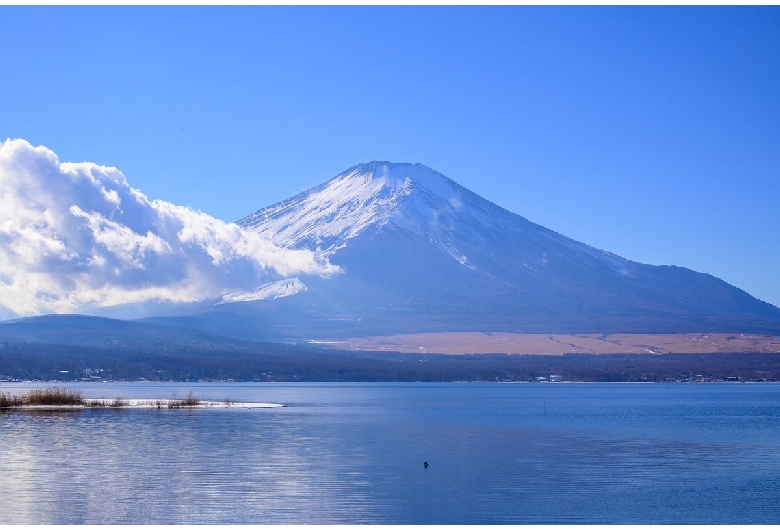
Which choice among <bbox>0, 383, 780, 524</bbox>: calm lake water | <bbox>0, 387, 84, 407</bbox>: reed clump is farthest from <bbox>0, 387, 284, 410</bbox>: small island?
<bbox>0, 383, 780, 524</bbox>: calm lake water

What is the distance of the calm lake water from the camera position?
31406 millimetres

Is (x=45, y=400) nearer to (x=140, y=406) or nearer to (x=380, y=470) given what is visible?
(x=140, y=406)

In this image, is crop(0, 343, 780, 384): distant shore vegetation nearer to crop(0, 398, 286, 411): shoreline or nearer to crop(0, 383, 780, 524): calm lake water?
crop(0, 398, 286, 411): shoreline

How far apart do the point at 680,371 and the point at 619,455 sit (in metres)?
142

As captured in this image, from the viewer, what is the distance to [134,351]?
18388 cm

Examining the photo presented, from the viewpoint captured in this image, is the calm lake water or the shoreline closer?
the calm lake water

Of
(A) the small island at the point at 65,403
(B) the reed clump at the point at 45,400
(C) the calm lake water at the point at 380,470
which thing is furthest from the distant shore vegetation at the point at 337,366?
(C) the calm lake water at the point at 380,470

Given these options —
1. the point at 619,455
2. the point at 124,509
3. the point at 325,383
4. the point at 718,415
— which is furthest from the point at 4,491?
the point at 325,383

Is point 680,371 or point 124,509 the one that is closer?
point 124,509

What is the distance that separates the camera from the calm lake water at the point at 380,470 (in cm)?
3141

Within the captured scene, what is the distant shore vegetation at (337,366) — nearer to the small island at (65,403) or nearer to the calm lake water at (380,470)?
the small island at (65,403)

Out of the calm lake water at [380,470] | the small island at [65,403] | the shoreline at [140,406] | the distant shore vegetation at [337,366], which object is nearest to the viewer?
the calm lake water at [380,470]

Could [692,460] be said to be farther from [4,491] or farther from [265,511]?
[4,491]

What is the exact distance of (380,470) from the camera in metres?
41.7
